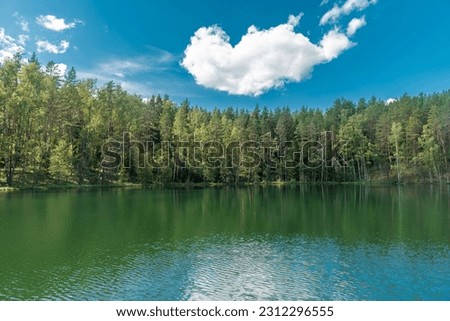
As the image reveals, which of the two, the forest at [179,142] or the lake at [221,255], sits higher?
the forest at [179,142]

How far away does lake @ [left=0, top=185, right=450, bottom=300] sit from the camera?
16500 mm

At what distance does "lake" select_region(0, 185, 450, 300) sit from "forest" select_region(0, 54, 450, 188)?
31.2 meters

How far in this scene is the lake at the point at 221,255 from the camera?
1650cm

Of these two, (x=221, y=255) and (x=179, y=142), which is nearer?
(x=221, y=255)

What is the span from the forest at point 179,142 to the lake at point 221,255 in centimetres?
3122

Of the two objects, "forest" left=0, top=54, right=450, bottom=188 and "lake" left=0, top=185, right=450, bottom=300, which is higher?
"forest" left=0, top=54, right=450, bottom=188

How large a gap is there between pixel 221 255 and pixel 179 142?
2758 inches

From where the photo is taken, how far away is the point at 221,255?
74.1ft

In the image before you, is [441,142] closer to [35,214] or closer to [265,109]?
[265,109]

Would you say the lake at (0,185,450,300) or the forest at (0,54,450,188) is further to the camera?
the forest at (0,54,450,188)

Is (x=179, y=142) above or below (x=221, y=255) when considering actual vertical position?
above

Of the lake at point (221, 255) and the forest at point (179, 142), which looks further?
the forest at point (179, 142)
